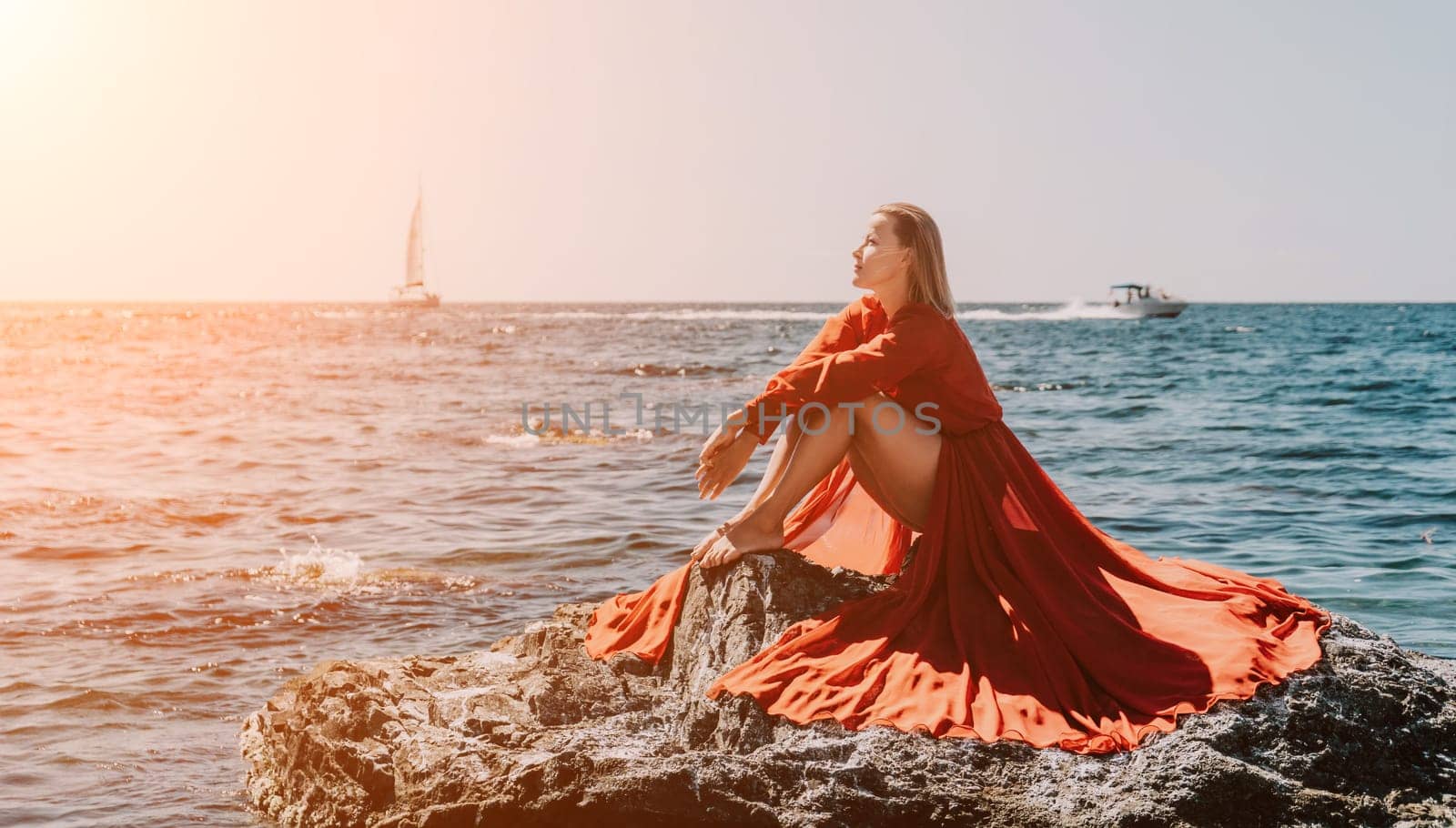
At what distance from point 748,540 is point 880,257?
45.4 inches

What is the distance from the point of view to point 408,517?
401 inches

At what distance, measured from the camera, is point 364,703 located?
4.08m

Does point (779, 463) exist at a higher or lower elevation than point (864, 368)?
lower

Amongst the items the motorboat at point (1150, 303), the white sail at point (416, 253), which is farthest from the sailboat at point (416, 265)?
the motorboat at point (1150, 303)

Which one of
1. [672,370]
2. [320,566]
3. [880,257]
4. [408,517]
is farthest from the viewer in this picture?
[672,370]

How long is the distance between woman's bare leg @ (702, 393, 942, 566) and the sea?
2.25 meters

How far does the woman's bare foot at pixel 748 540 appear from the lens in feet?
14.1

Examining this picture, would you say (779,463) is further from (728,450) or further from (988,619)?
(988,619)

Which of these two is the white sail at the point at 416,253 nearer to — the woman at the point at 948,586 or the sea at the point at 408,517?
the sea at the point at 408,517

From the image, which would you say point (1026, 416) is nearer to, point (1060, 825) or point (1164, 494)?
point (1164, 494)

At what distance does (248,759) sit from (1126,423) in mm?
14876

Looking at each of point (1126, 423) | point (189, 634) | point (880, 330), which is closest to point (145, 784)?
point (189, 634)

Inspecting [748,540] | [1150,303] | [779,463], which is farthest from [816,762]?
[1150,303]

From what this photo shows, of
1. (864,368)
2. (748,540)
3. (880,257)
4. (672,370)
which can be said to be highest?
(880,257)
